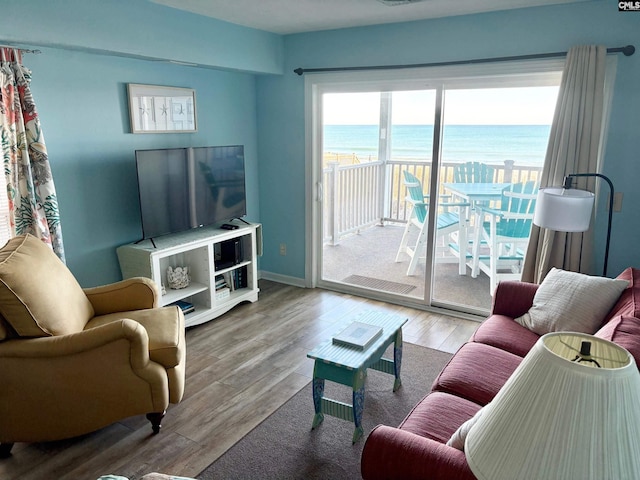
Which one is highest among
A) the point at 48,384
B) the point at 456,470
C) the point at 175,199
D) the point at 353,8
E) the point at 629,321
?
the point at 353,8

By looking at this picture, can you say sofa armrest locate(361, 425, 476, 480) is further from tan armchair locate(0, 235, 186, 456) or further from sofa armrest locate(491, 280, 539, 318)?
sofa armrest locate(491, 280, 539, 318)

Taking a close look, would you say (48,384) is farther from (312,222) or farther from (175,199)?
(312,222)

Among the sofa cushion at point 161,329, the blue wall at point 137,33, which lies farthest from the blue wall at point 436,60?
the sofa cushion at point 161,329

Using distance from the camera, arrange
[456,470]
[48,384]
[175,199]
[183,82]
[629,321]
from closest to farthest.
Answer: [456,470]
[629,321]
[48,384]
[175,199]
[183,82]

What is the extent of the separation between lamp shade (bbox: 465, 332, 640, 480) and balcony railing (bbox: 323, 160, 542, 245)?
341 centimetres

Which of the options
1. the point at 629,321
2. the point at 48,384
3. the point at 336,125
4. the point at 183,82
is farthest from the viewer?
the point at 336,125

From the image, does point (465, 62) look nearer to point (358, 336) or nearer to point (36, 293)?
point (358, 336)

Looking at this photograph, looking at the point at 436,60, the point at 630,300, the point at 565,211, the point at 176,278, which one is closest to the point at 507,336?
the point at 630,300

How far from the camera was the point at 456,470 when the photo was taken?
139 centimetres

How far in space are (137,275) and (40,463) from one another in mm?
1420

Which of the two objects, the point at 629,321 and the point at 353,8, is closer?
the point at 629,321

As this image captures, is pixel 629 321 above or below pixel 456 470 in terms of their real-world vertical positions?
above

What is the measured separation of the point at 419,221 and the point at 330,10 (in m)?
2.00

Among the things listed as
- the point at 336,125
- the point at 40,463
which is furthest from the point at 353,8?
the point at 40,463
